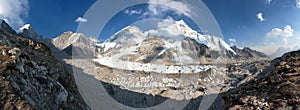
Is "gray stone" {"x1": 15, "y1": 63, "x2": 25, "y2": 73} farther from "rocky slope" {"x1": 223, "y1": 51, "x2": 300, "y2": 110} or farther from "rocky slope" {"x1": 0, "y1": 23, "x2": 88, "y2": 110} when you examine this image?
"rocky slope" {"x1": 223, "y1": 51, "x2": 300, "y2": 110}

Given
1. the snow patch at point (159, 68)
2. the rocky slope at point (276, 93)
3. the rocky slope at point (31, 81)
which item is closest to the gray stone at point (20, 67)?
the rocky slope at point (31, 81)

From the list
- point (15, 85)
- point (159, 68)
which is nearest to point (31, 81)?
point (15, 85)

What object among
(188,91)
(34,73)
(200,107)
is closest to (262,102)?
(34,73)

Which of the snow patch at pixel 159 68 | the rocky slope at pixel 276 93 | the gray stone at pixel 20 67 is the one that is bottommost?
the rocky slope at pixel 276 93

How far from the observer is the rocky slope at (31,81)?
23.4 feet

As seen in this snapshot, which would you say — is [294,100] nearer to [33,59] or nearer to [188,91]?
[33,59]

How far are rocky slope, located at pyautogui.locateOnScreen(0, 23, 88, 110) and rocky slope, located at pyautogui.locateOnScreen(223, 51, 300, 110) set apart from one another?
6.15 metres

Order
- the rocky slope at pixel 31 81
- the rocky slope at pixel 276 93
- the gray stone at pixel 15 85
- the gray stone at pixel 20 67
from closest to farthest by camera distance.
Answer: the rocky slope at pixel 31 81 → the gray stone at pixel 15 85 → the rocky slope at pixel 276 93 → the gray stone at pixel 20 67

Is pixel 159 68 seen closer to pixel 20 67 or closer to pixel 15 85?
pixel 20 67

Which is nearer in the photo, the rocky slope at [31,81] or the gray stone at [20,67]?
the rocky slope at [31,81]

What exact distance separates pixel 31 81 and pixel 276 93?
792 centimetres

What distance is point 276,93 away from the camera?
834 cm

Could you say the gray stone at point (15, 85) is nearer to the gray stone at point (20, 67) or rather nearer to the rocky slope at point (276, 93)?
the gray stone at point (20, 67)

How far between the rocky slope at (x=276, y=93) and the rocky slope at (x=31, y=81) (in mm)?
6146
